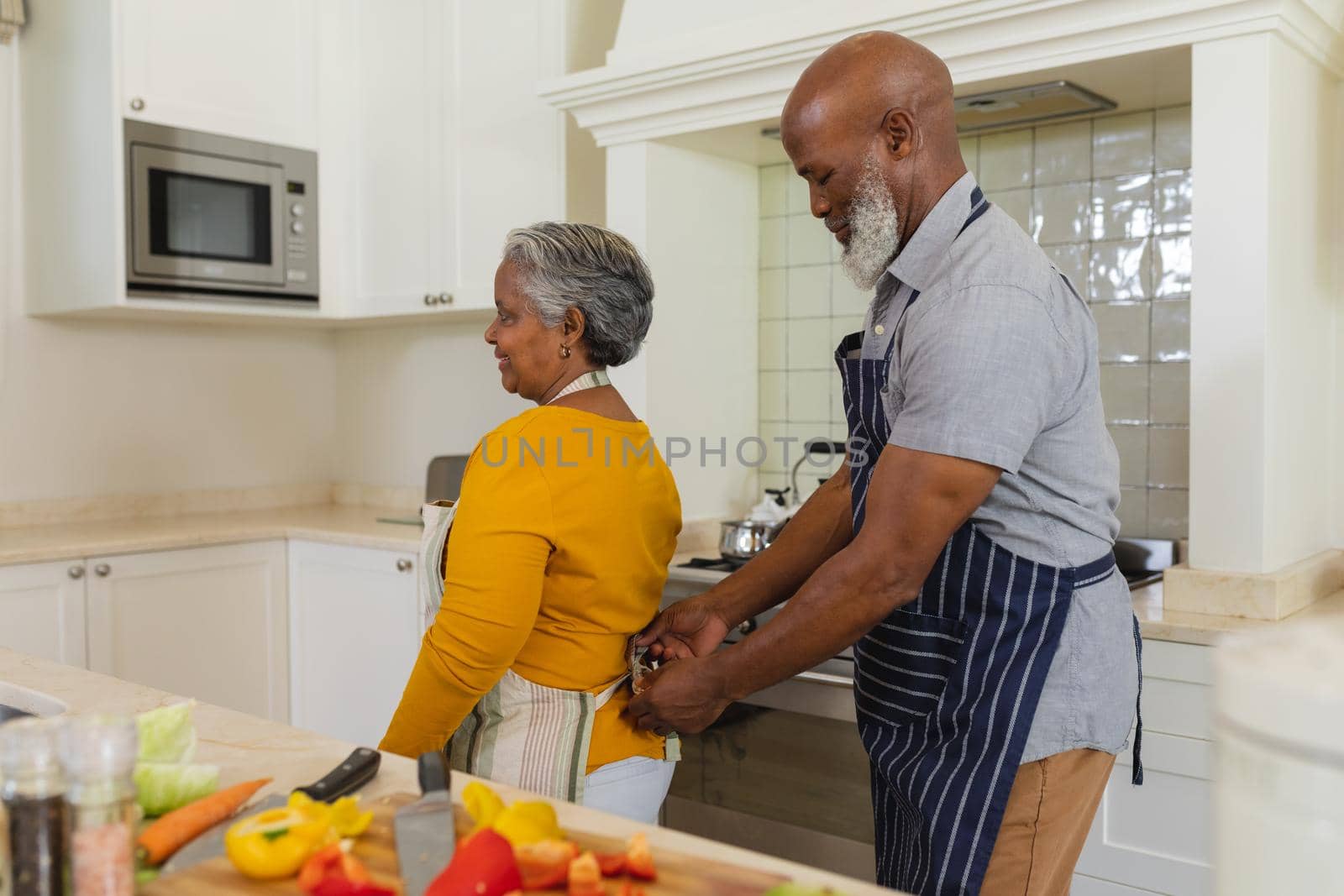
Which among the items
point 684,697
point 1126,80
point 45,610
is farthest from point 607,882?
point 45,610

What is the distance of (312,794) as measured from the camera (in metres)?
1.00

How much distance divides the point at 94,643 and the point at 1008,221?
2456 millimetres

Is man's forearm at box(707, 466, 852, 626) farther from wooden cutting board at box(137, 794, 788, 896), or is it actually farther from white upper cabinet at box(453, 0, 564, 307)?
white upper cabinet at box(453, 0, 564, 307)

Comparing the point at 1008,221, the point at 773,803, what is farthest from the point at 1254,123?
the point at 773,803

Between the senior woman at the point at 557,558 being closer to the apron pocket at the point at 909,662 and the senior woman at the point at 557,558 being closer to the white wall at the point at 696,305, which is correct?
the apron pocket at the point at 909,662

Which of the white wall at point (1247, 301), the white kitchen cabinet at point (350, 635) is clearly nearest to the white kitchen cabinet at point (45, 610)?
the white kitchen cabinet at point (350, 635)

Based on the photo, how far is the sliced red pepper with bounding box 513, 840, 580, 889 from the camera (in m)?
0.82

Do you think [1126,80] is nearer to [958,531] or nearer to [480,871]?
[958,531]

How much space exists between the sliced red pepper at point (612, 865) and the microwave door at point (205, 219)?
8.74 feet

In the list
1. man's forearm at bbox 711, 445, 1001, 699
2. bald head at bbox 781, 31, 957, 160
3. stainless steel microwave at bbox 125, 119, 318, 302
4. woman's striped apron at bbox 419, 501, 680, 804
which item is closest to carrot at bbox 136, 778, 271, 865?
woman's striped apron at bbox 419, 501, 680, 804

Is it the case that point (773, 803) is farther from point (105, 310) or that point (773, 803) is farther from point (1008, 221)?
point (105, 310)

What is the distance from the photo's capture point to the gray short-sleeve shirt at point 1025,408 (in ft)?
3.98

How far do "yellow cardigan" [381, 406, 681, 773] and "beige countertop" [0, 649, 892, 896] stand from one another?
0.18 meters

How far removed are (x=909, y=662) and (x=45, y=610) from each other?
2.23 metres
